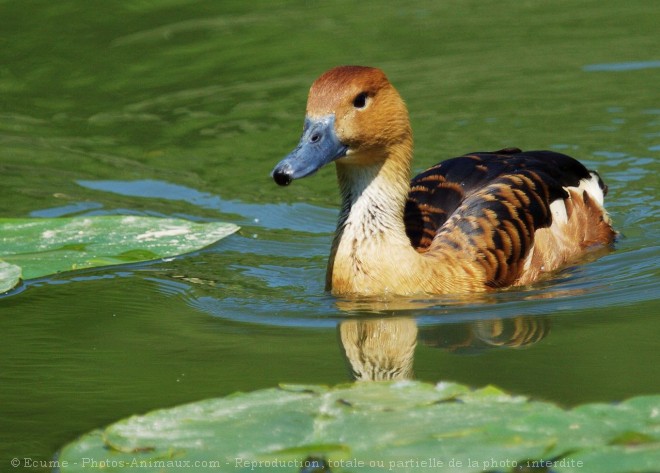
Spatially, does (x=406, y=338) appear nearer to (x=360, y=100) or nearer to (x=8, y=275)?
(x=360, y=100)

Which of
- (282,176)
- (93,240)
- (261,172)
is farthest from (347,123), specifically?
(261,172)

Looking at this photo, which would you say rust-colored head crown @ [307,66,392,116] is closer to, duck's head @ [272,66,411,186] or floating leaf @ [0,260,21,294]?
duck's head @ [272,66,411,186]

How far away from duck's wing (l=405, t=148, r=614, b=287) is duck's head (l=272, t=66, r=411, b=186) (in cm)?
78

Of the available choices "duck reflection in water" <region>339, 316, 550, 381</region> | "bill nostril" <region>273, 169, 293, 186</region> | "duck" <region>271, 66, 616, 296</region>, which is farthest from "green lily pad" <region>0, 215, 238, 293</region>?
"duck reflection in water" <region>339, 316, 550, 381</region>

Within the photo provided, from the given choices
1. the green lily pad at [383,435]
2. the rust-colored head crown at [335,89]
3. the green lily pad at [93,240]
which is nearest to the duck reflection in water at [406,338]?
the green lily pad at [383,435]

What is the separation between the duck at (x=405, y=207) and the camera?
24.6ft

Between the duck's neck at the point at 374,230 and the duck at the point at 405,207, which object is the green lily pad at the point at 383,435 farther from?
the duck's neck at the point at 374,230

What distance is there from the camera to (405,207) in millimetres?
8734

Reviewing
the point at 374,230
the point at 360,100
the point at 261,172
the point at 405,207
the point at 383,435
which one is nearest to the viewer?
the point at 383,435

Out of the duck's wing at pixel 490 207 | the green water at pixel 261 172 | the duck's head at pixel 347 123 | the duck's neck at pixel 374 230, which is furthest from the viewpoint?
the duck's wing at pixel 490 207

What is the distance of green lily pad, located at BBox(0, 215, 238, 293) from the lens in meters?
8.16

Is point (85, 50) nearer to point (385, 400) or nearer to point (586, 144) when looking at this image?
point (586, 144)

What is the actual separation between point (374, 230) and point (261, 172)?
11.8ft

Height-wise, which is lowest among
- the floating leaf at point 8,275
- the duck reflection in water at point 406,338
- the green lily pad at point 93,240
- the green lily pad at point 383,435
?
the green lily pad at point 383,435
